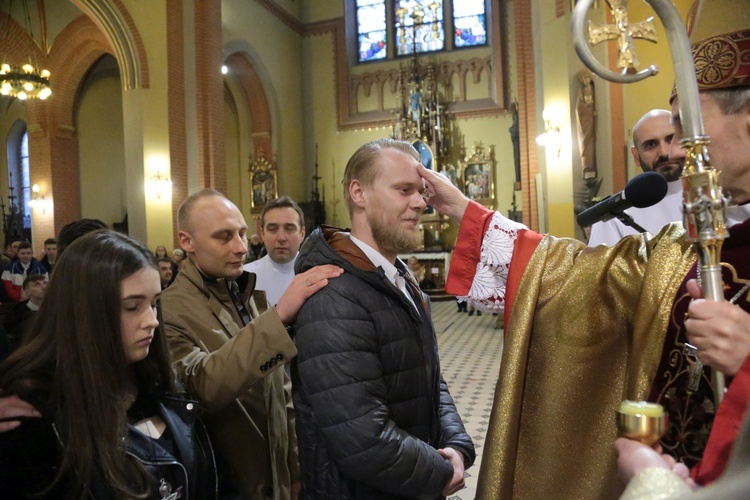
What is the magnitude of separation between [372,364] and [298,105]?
1662 centimetres

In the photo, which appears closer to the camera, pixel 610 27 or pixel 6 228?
pixel 610 27

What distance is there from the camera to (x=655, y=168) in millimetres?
2818

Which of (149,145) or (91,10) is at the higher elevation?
(91,10)

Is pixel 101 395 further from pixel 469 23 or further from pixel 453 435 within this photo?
pixel 469 23

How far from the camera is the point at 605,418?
4.86ft

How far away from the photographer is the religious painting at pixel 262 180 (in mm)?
15570

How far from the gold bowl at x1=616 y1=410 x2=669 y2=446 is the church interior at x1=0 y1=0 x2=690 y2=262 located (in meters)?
5.87

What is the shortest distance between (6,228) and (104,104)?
14.0ft

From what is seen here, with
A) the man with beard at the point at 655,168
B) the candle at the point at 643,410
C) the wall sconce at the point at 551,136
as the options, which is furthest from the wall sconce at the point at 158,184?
the candle at the point at 643,410

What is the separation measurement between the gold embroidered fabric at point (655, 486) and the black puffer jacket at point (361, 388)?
814mm

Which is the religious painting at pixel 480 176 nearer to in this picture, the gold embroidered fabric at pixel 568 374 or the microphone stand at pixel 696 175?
the gold embroidered fabric at pixel 568 374

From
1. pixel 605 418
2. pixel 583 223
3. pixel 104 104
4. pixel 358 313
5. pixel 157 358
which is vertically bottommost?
pixel 605 418

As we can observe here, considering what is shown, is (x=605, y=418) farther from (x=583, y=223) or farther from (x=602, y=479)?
(x=583, y=223)

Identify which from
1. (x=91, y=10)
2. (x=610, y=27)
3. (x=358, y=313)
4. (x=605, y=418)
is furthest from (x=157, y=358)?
(x=91, y=10)
